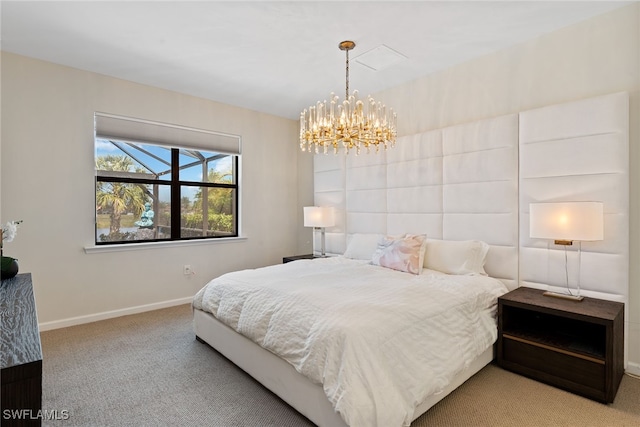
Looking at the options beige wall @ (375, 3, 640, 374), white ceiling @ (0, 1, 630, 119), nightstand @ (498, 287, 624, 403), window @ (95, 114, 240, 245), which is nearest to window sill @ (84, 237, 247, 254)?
window @ (95, 114, 240, 245)

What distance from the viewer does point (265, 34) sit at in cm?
280

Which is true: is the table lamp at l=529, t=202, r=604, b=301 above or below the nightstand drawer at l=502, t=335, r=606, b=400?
above

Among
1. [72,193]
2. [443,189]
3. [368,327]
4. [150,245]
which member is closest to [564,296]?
[443,189]

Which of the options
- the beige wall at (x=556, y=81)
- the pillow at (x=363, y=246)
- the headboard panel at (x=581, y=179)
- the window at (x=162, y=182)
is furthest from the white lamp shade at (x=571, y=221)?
the window at (x=162, y=182)

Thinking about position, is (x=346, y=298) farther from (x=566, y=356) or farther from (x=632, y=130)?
(x=632, y=130)

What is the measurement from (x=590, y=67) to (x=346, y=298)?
104 inches

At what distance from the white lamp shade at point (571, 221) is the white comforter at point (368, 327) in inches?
24.7

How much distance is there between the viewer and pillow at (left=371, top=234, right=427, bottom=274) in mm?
3064

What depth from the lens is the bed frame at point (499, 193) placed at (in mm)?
2371

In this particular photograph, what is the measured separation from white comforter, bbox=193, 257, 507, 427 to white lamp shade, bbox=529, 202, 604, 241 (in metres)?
0.63

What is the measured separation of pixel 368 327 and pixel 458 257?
164cm

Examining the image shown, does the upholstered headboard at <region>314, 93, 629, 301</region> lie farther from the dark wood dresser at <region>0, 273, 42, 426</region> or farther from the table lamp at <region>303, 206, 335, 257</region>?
the dark wood dresser at <region>0, 273, 42, 426</region>

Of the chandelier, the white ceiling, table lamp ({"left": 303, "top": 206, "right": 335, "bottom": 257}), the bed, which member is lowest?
the bed

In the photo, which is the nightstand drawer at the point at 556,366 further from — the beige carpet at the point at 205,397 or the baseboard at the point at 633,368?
the baseboard at the point at 633,368
